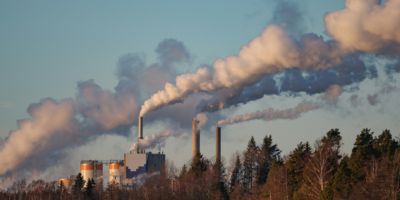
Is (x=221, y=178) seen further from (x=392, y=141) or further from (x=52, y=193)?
(x=392, y=141)

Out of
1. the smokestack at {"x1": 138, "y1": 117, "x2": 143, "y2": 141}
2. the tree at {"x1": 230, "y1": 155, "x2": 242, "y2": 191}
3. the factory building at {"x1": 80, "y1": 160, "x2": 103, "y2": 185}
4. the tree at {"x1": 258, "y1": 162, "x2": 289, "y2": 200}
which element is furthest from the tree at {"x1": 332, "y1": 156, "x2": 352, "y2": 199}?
the factory building at {"x1": 80, "y1": 160, "x2": 103, "y2": 185}

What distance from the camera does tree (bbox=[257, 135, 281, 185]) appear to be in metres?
133

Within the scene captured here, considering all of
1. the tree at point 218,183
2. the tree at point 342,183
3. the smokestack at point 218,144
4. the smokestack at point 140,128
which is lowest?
the tree at point 342,183

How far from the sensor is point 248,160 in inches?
5477

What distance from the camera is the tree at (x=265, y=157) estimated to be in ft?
436

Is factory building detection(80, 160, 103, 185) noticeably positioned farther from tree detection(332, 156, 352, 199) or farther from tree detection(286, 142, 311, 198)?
tree detection(332, 156, 352, 199)

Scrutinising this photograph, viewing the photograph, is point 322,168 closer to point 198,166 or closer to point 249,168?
point 198,166

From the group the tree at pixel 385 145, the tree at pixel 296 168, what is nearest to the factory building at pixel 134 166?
the tree at pixel 296 168

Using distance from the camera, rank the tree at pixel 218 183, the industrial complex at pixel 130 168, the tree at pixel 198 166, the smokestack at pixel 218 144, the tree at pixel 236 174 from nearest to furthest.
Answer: the tree at pixel 218 183
the tree at pixel 198 166
the tree at pixel 236 174
the smokestack at pixel 218 144
the industrial complex at pixel 130 168

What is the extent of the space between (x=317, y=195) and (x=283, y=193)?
37.7ft

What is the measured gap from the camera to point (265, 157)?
447 feet

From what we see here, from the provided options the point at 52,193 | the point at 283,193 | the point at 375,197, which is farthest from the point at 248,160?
the point at 375,197

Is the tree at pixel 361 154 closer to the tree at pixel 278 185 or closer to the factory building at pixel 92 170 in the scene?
the tree at pixel 278 185

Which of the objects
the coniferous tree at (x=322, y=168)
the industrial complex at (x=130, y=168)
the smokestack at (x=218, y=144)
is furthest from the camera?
the industrial complex at (x=130, y=168)
